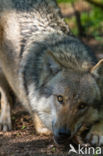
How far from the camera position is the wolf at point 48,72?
386cm

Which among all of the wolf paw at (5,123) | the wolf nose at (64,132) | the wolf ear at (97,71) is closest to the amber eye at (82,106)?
the wolf nose at (64,132)

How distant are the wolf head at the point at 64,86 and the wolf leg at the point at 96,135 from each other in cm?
20

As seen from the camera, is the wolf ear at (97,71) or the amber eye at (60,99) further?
the wolf ear at (97,71)

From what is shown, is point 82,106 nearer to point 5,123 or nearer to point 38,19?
point 5,123

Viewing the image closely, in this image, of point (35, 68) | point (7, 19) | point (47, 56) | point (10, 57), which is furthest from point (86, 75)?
point (7, 19)

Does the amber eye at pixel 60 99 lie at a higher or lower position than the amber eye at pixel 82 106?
higher

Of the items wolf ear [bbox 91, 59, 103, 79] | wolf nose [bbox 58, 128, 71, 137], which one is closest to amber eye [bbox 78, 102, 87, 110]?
wolf nose [bbox 58, 128, 71, 137]

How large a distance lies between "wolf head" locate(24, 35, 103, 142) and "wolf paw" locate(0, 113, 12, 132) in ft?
2.89

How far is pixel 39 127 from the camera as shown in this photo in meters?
4.81

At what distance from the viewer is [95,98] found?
4.04m

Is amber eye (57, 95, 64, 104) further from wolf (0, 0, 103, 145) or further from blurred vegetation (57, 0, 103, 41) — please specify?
blurred vegetation (57, 0, 103, 41)

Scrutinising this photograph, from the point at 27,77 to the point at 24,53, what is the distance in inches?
22.0

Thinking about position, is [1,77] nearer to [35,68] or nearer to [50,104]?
[35,68]

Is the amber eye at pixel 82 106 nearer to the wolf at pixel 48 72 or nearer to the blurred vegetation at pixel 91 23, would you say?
the wolf at pixel 48 72
